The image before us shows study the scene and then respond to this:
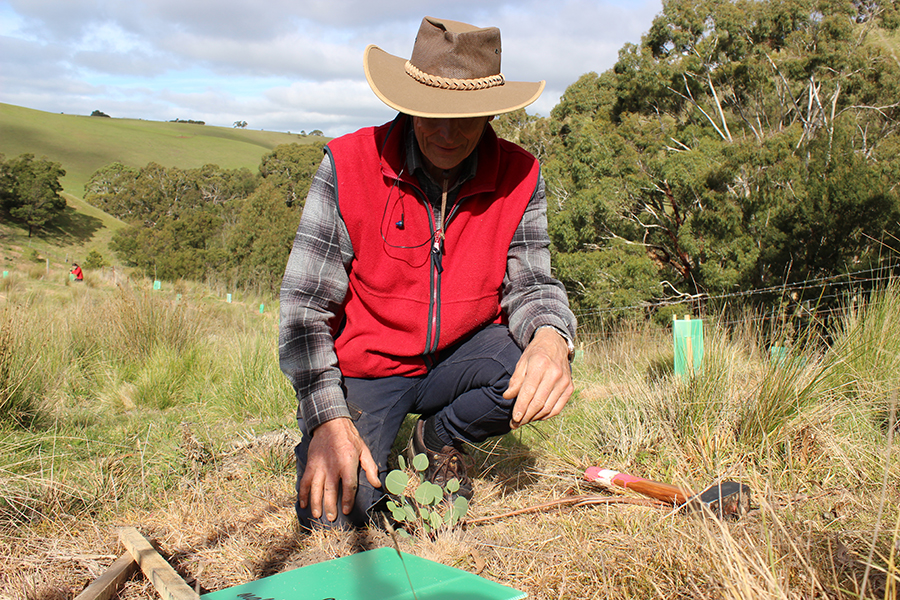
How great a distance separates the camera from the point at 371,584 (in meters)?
1.42

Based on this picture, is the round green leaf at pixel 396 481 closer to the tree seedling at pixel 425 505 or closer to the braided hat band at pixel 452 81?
the tree seedling at pixel 425 505

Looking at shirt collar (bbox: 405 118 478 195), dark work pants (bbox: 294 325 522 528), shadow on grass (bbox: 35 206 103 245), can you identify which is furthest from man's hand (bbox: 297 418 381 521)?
shadow on grass (bbox: 35 206 103 245)

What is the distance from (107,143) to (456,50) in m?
81.0

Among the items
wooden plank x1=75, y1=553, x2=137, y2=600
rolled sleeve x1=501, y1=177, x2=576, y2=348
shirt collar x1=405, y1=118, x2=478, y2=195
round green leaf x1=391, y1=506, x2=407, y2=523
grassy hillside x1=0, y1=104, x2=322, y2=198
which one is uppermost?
grassy hillside x1=0, y1=104, x2=322, y2=198

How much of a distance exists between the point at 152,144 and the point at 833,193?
78802 mm

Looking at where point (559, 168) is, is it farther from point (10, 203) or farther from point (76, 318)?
point (10, 203)

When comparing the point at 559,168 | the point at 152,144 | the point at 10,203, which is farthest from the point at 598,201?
the point at 152,144

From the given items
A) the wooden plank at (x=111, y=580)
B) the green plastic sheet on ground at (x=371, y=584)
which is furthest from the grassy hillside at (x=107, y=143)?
the green plastic sheet on ground at (x=371, y=584)

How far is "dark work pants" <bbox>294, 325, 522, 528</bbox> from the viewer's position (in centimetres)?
187

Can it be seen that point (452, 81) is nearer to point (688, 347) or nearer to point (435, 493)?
point (435, 493)

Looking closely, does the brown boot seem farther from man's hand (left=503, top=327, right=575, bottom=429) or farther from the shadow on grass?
the shadow on grass

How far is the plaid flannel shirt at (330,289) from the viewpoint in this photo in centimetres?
174

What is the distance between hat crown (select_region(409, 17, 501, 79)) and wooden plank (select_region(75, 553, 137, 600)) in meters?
1.55

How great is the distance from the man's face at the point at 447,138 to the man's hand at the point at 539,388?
68cm
